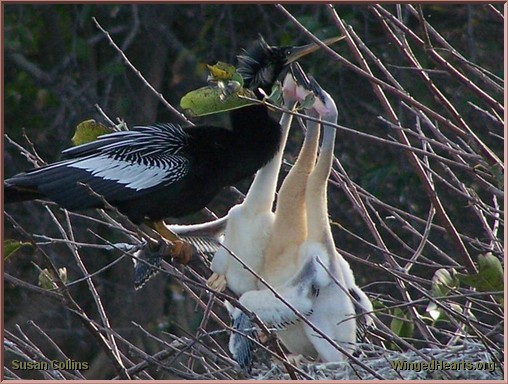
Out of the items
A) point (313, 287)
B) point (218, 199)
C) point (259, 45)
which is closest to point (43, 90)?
point (218, 199)

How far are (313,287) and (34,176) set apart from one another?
75cm

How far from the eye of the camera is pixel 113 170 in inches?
108

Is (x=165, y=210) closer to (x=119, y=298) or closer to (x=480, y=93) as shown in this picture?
(x=480, y=93)

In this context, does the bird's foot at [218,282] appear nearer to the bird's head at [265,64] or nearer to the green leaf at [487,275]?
the bird's head at [265,64]

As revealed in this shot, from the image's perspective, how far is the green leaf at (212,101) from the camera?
1886 millimetres

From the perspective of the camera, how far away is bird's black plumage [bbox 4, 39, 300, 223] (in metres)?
2.67

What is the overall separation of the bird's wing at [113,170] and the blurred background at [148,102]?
2003mm

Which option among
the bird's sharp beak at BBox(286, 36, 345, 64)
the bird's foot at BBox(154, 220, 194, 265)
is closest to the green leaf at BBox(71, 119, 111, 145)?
the bird's foot at BBox(154, 220, 194, 265)

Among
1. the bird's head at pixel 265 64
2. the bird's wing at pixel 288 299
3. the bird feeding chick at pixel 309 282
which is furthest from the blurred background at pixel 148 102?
the bird's wing at pixel 288 299

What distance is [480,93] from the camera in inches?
74.5

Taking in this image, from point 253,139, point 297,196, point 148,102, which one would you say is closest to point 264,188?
point 297,196

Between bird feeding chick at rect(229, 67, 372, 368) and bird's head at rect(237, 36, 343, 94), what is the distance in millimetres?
190

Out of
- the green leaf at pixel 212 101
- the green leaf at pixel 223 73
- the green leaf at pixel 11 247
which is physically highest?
the green leaf at pixel 223 73

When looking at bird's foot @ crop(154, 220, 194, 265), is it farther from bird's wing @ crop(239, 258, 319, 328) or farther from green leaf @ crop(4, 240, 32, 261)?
green leaf @ crop(4, 240, 32, 261)
